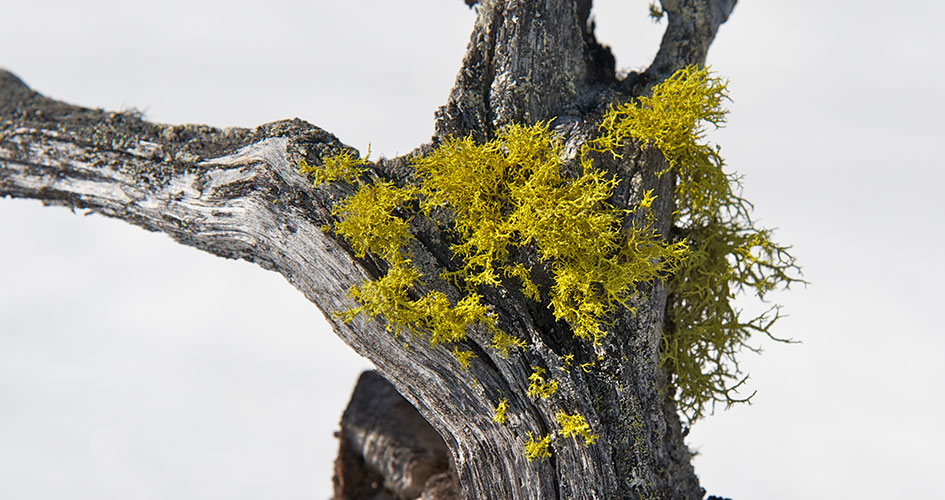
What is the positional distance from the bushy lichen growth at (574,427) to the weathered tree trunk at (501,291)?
2 cm

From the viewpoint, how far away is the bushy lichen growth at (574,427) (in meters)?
1.53

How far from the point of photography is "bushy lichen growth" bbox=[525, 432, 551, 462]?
157cm

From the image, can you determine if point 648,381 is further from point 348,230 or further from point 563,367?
point 348,230

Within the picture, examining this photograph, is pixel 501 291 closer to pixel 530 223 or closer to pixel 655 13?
pixel 530 223

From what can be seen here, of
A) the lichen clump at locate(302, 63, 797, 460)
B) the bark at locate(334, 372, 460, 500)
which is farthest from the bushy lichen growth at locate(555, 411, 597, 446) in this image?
the bark at locate(334, 372, 460, 500)

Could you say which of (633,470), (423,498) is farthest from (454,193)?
(423,498)

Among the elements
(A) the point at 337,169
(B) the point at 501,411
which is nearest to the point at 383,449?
(B) the point at 501,411

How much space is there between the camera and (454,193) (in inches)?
63.0

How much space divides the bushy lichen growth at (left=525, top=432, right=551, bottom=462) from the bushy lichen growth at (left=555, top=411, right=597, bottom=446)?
0.13 ft

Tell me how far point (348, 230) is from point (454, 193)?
0.25 meters

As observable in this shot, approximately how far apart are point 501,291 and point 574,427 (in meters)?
0.33

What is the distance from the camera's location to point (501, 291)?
163cm

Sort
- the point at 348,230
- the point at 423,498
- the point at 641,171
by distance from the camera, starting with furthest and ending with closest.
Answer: the point at 423,498 → the point at 641,171 → the point at 348,230

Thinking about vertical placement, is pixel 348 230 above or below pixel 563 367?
above
